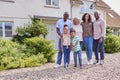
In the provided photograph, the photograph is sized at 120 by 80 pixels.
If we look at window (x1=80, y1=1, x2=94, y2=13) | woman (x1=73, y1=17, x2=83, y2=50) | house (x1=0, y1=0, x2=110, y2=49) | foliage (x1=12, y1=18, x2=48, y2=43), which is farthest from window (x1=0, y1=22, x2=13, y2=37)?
window (x1=80, y1=1, x2=94, y2=13)

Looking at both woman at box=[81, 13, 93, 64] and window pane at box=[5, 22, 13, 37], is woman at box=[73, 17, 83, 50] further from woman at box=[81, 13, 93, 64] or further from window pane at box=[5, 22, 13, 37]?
window pane at box=[5, 22, 13, 37]

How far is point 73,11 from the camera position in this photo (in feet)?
74.6

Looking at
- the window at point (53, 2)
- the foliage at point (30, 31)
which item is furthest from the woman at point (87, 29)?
the window at point (53, 2)

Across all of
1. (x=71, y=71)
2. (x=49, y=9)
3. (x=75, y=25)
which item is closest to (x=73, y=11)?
(x=49, y=9)

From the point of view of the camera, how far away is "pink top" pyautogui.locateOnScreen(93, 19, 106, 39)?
10.4 meters

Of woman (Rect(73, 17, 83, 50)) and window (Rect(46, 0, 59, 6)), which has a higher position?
window (Rect(46, 0, 59, 6))

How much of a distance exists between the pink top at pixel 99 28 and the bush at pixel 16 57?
284 centimetres

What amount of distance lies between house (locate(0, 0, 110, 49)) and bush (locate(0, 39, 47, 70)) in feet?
13.1

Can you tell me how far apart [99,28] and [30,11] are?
9265 mm

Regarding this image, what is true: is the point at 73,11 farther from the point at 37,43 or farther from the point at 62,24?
the point at 62,24

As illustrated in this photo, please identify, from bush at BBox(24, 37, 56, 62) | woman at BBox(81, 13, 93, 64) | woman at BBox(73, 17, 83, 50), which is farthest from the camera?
bush at BBox(24, 37, 56, 62)

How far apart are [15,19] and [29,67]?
756 centimetres

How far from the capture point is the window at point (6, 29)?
16911 mm

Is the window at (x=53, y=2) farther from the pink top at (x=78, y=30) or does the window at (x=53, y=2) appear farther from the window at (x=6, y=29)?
the pink top at (x=78, y=30)
